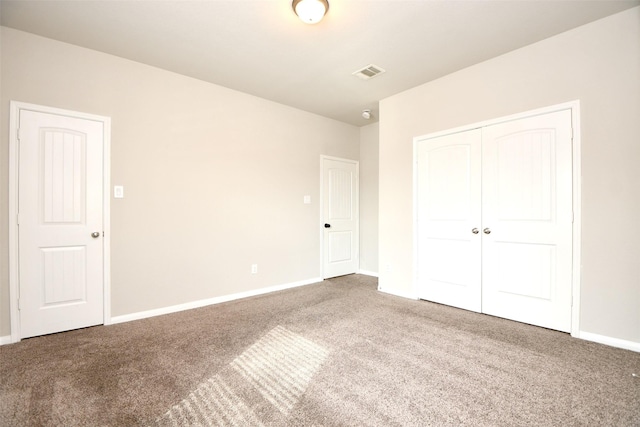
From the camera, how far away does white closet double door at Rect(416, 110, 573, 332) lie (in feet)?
8.58

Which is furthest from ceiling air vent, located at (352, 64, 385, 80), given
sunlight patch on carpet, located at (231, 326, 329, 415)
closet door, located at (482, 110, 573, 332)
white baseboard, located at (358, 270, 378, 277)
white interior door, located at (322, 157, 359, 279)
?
white baseboard, located at (358, 270, 378, 277)

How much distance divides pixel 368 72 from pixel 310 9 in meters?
1.31

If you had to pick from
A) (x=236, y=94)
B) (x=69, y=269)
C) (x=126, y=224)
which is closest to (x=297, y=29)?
(x=236, y=94)

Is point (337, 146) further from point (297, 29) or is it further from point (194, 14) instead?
point (194, 14)

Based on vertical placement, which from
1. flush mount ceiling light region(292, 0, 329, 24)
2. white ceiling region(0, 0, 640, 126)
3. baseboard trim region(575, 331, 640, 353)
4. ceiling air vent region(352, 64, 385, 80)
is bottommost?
baseboard trim region(575, 331, 640, 353)

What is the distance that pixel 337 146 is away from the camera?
5.01 m

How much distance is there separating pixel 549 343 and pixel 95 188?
14.9ft

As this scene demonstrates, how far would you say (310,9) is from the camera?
2123 millimetres

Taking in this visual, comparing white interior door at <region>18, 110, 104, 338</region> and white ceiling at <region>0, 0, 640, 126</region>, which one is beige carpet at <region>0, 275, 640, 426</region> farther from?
white ceiling at <region>0, 0, 640, 126</region>

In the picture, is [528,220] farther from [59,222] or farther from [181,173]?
[59,222]

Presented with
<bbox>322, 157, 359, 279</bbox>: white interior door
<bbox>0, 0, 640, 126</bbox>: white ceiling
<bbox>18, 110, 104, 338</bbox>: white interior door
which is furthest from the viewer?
<bbox>322, 157, 359, 279</bbox>: white interior door

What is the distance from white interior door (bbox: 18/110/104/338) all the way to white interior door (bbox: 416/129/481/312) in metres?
3.72

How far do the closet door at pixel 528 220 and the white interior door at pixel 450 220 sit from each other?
12 cm

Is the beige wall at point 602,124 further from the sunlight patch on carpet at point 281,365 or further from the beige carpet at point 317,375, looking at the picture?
the sunlight patch on carpet at point 281,365
